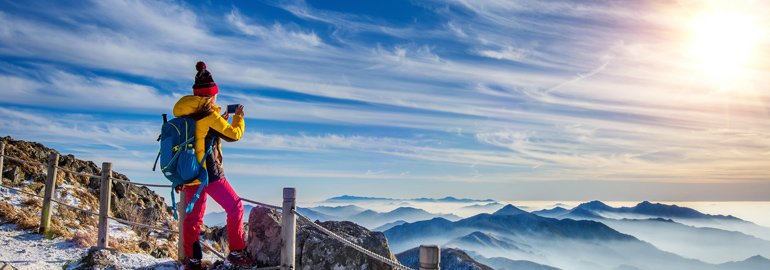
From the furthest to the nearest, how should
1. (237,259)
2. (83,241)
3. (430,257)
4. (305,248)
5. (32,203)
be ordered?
(32,203) → (83,241) → (305,248) → (237,259) → (430,257)

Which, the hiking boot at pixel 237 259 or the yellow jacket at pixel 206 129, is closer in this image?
the yellow jacket at pixel 206 129

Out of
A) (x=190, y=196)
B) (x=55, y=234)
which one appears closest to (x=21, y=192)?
(x=55, y=234)

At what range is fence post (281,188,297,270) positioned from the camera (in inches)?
206

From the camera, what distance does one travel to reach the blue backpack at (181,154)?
16.4 ft

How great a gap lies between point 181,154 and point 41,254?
4.31m

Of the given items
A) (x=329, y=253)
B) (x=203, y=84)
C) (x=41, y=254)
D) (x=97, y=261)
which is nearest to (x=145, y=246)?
(x=41, y=254)

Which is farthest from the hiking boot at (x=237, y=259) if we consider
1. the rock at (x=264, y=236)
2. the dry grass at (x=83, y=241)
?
the dry grass at (x=83, y=241)

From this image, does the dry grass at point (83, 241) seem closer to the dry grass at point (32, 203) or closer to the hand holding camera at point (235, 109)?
the dry grass at point (32, 203)

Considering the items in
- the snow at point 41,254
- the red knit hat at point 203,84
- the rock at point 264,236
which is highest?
the red knit hat at point 203,84

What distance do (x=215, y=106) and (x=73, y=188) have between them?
38.8 feet

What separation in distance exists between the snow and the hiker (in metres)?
1.51

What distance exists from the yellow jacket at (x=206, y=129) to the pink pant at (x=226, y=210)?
0.49 feet

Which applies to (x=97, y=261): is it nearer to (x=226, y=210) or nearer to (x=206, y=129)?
(x=226, y=210)

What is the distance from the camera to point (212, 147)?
5258 millimetres
